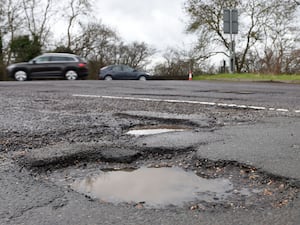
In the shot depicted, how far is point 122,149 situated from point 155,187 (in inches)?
40.6

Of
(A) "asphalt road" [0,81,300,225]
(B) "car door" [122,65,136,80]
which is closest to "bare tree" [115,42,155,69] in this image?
(B) "car door" [122,65,136,80]

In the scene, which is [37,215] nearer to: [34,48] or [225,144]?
[225,144]

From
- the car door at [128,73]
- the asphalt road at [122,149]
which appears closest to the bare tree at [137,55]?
the car door at [128,73]

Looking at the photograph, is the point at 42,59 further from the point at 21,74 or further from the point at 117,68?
the point at 117,68

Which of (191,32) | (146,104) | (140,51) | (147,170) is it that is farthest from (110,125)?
(140,51)

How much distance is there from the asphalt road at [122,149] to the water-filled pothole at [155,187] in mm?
139

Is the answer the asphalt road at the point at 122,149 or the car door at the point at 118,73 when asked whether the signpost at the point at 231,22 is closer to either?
the car door at the point at 118,73

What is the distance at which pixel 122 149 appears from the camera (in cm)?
371

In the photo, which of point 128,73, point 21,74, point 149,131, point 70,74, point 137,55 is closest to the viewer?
point 149,131

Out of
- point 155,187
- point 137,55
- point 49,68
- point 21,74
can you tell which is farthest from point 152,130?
point 137,55

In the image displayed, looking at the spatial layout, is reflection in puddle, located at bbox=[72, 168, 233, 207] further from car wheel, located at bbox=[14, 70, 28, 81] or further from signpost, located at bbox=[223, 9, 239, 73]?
signpost, located at bbox=[223, 9, 239, 73]

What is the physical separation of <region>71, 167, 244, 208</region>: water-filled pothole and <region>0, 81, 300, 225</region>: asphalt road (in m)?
0.14

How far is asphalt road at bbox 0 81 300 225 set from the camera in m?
2.23

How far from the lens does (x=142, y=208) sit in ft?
7.67
